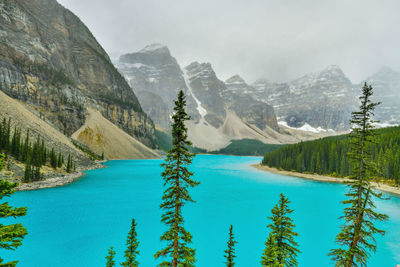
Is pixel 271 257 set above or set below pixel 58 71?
below

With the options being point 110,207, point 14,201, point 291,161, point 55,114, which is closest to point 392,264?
point 110,207

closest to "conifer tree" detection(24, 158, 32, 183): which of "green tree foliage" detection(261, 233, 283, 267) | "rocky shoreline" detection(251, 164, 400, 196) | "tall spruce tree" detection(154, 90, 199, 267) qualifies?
"tall spruce tree" detection(154, 90, 199, 267)

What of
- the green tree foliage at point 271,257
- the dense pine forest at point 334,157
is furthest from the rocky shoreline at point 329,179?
the green tree foliage at point 271,257

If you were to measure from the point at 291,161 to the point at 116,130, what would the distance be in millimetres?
89149

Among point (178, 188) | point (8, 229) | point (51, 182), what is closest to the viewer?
point (8, 229)

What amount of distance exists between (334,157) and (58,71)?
129232 mm

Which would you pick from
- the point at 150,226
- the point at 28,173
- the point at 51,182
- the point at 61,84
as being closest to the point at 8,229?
the point at 150,226

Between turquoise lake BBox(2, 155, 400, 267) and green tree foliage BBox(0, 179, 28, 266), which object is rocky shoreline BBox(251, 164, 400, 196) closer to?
turquoise lake BBox(2, 155, 400, 267)

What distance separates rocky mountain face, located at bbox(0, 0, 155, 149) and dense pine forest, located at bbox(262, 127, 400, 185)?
98.0 metres

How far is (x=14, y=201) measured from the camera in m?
28.5

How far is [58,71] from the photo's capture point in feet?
358

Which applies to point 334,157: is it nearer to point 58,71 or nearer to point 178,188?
point 178,188

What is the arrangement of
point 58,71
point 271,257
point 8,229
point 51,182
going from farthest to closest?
point 58,71 → point 51,182 → point 271,257 → point 8,229

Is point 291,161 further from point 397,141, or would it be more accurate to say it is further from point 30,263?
point 30,263
